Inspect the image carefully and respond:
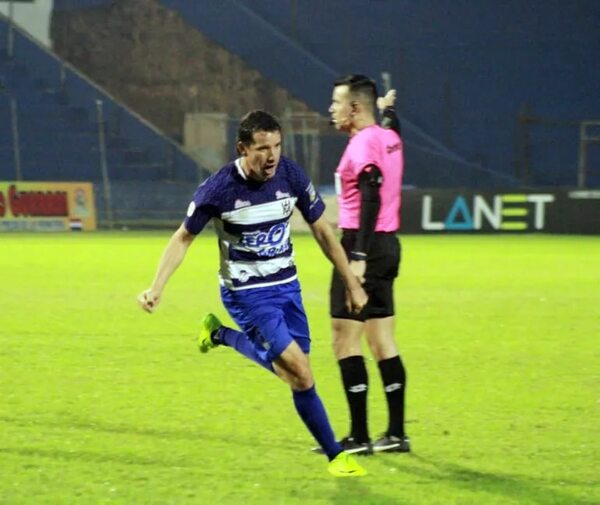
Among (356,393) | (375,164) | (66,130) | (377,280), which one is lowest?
(356,393)

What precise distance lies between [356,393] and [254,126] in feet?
5.80

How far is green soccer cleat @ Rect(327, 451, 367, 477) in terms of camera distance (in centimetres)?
636

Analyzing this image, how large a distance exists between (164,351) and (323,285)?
22.0ft

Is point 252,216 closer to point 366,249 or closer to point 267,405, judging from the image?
point 366,249

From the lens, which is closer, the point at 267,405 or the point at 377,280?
the point at 377,280

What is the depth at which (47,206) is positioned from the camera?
1238 inches

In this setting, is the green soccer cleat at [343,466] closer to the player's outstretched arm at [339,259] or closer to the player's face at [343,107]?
the player's outstretched arm at [339,259]

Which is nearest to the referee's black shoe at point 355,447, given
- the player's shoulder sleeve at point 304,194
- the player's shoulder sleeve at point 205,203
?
the player's shoulder sleeve at point 304,194

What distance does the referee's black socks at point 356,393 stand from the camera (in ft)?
23.5

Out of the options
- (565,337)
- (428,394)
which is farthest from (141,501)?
(565,337)

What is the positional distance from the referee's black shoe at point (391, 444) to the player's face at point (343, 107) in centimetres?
167

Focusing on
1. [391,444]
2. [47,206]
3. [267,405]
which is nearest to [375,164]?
[391,444]

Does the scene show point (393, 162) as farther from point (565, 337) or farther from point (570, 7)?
point (570, 7)

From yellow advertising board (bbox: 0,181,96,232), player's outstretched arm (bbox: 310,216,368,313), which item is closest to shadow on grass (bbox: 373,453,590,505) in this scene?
player's outstretched arm (bbox: 310,216,368,313)
